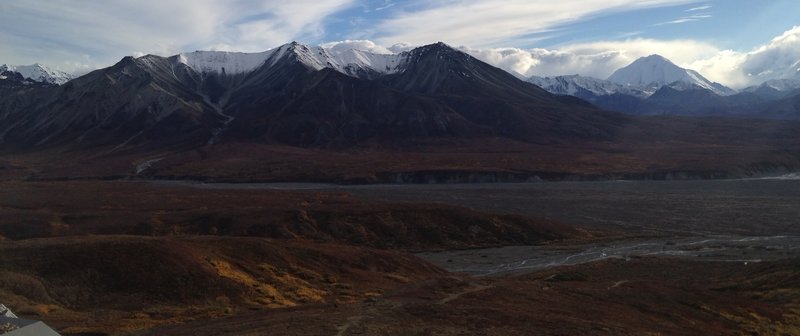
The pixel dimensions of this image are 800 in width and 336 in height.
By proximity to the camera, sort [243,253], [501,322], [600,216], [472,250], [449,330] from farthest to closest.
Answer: [600,216]
[472,250]
[243,253]
[501,322]
[449,330]

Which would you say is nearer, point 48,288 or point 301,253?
point 48,288

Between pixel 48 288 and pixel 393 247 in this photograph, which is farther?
pixel 393 247

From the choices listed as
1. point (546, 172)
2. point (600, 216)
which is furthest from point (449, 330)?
point (546, 172)

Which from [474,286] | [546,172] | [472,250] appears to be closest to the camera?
[474,286]

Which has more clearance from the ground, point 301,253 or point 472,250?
point 301,253

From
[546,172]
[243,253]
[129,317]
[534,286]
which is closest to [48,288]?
[129,317]

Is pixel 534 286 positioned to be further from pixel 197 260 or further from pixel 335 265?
pixel 197 260

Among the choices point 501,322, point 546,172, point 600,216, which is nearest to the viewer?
point 501,322

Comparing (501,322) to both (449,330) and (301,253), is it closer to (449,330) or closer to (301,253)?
(449,330)

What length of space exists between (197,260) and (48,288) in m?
8.81

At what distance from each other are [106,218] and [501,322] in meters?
61.4

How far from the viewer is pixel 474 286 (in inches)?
1572

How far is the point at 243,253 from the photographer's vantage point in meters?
47.4

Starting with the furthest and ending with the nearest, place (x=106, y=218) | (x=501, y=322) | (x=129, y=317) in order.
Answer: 1. (x=106, y=218)
2. (x=129, y=317)
3. (x=501, y=322)
